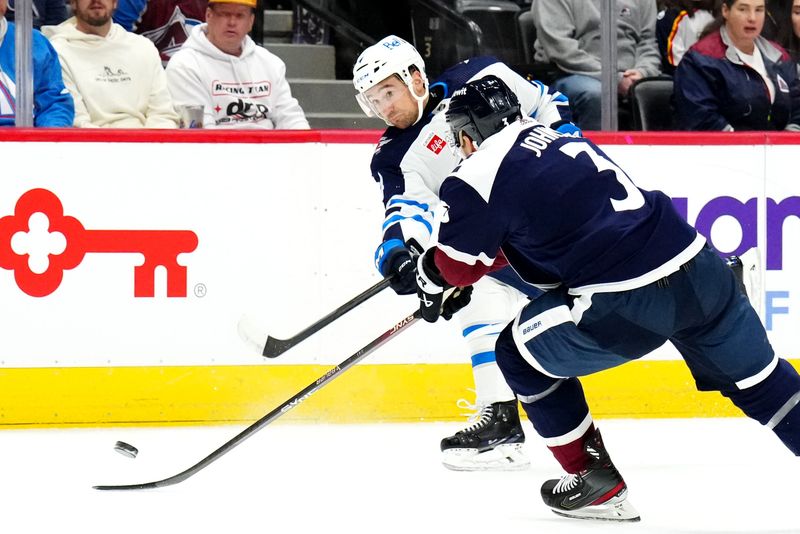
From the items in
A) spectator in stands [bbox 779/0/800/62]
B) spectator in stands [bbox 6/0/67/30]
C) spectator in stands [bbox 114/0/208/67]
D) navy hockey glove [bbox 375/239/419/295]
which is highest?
spectator in stands [bbox 6/0/67/30]

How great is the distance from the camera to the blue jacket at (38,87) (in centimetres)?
406

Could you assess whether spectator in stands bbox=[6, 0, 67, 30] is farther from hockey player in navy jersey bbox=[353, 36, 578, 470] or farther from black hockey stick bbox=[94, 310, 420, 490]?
black hockey stick bbox=[94, 310, 420, 490]

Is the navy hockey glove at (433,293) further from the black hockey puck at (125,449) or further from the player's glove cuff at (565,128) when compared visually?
the black hockey puck at (125,449)

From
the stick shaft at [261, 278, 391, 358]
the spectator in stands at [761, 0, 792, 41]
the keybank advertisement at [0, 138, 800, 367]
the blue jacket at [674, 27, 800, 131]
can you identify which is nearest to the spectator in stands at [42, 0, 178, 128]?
the keybank advertisement at [0, 138, 800, 367]

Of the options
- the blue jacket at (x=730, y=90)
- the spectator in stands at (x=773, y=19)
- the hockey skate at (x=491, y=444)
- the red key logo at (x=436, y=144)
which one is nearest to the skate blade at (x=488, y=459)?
the hockey skate at (x=491, y=444)

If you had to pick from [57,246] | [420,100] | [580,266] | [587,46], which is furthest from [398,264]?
[587,46]

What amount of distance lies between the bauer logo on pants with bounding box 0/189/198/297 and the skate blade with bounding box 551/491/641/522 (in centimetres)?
172

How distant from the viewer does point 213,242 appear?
13.2 feet

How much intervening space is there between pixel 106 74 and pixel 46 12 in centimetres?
28

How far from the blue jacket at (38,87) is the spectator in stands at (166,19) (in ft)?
1.23

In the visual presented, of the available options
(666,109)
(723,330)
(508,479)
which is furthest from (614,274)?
(666,109)

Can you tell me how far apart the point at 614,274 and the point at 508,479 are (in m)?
0.98

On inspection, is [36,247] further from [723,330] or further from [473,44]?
[723,330]

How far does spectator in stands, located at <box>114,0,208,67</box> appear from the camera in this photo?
434cm
